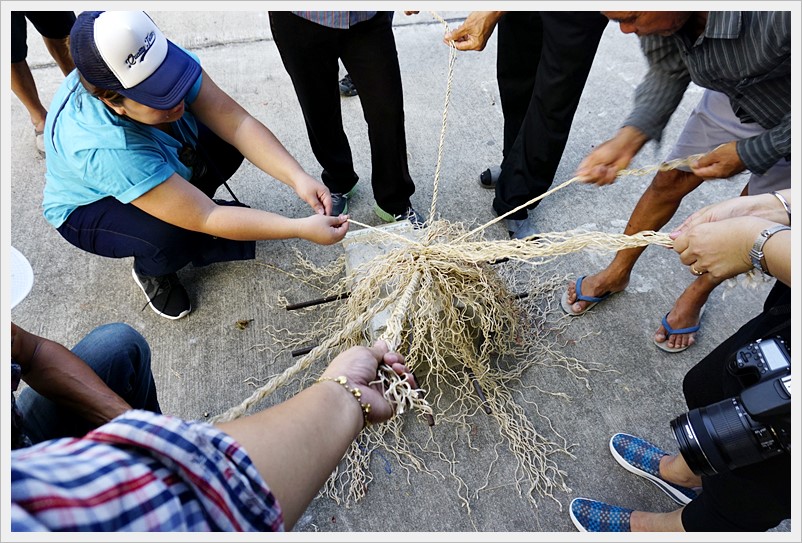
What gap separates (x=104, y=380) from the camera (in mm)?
1271

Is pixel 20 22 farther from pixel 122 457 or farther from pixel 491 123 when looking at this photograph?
pixel 122 457

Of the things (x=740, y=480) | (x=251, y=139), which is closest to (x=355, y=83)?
(x=251, y=139)

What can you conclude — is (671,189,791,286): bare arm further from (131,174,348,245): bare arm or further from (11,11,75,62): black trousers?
(11,11,75,62): black trousers

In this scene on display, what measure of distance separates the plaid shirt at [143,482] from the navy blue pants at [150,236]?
1274mm

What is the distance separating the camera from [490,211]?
2463 mm

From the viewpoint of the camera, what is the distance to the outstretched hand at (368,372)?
101cm

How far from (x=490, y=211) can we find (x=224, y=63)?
77.7 inches

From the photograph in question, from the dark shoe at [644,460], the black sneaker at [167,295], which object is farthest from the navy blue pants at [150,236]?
the dark shoe at [644,460]

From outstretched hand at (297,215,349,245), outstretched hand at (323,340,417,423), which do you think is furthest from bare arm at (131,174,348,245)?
outstretched hand at (323,340,417,423)

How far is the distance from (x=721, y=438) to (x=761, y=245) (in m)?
0.39

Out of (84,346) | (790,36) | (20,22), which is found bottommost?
(84,346)

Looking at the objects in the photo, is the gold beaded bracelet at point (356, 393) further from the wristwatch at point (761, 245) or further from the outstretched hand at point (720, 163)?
the outstretched hand at point (720, 163)

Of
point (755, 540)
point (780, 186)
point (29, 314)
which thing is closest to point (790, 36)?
point (780, 186)

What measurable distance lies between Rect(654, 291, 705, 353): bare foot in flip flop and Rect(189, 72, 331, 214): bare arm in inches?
49.4
